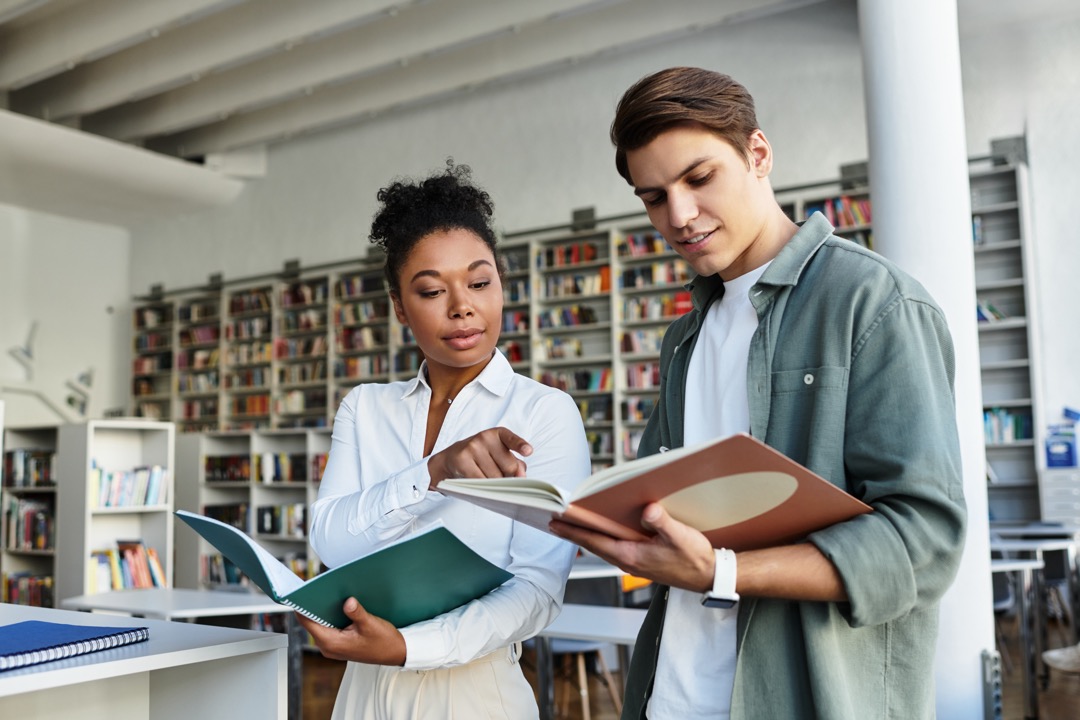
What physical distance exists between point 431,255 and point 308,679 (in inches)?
200

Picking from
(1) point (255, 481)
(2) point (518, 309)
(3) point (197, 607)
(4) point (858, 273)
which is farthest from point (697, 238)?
(1) point (255, 481)

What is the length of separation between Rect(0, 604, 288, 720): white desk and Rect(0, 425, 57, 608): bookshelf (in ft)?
15.7

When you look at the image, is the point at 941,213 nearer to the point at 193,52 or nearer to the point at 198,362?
the point at 193,52

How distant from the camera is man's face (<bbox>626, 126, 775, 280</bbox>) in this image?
1.05 meters

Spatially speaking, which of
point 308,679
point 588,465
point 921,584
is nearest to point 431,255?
point 588,465

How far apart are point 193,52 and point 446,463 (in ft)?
26.8

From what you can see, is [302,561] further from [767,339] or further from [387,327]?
[767,339]

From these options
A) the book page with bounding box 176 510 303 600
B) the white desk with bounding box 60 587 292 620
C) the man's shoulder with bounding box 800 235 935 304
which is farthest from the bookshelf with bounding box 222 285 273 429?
the man's shoulder with bounding box 800 235 935 304

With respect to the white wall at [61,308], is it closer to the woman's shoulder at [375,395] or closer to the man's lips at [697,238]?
the woman's shoulder at [375,395]

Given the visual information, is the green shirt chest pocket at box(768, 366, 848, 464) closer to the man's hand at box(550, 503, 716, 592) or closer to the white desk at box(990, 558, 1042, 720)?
the man's hand at box(550, 503, 716, 592)

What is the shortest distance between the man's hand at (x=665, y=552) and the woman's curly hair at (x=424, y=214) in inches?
25.3

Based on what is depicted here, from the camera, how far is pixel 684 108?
1034 mm

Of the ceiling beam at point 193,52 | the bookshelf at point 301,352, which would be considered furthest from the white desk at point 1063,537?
the bookshelf at point 301,352

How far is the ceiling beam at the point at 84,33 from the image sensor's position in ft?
23.9
